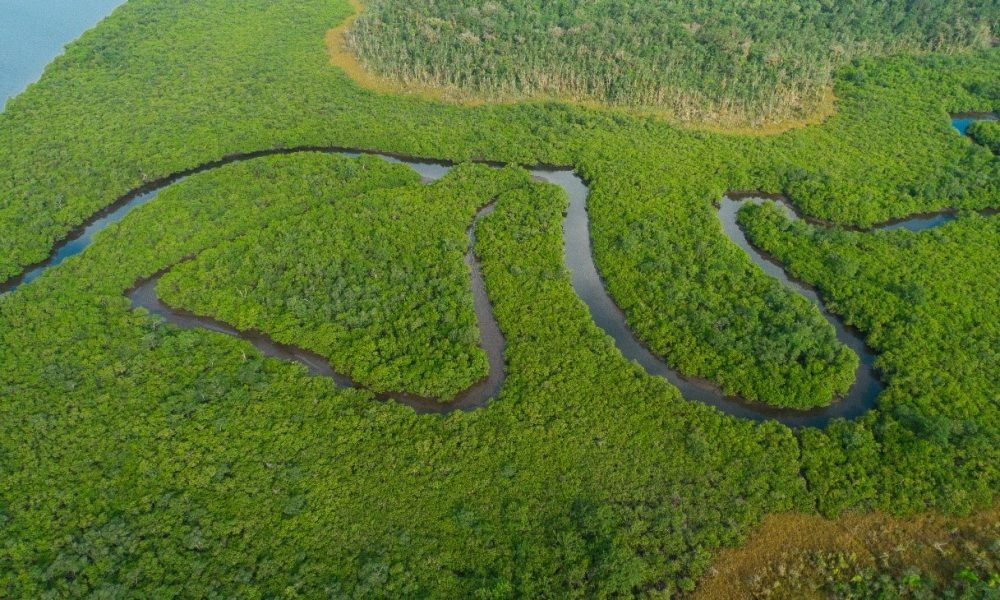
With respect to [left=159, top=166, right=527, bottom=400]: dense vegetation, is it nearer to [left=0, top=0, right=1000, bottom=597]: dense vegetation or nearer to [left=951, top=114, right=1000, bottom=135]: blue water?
[left=0, top=0, right=1000, bottom=597]: dense vegetation

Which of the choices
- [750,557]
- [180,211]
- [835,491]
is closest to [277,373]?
[180,211]

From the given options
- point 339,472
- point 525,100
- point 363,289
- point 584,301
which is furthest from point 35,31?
point 584,301

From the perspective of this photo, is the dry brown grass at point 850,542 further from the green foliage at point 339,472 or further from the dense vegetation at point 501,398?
the green foliage at point 339,472

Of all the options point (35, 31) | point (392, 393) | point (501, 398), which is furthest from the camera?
point (35, 31)

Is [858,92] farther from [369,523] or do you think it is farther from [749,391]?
[369,523]

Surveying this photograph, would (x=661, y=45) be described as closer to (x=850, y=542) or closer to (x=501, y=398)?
(x=501, y=398)

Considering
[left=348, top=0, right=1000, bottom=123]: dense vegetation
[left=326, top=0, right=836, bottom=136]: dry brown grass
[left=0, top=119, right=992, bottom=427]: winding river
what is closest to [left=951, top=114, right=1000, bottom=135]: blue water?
[left=326, top=0, right=836, bottom=136]: dry brown grass
